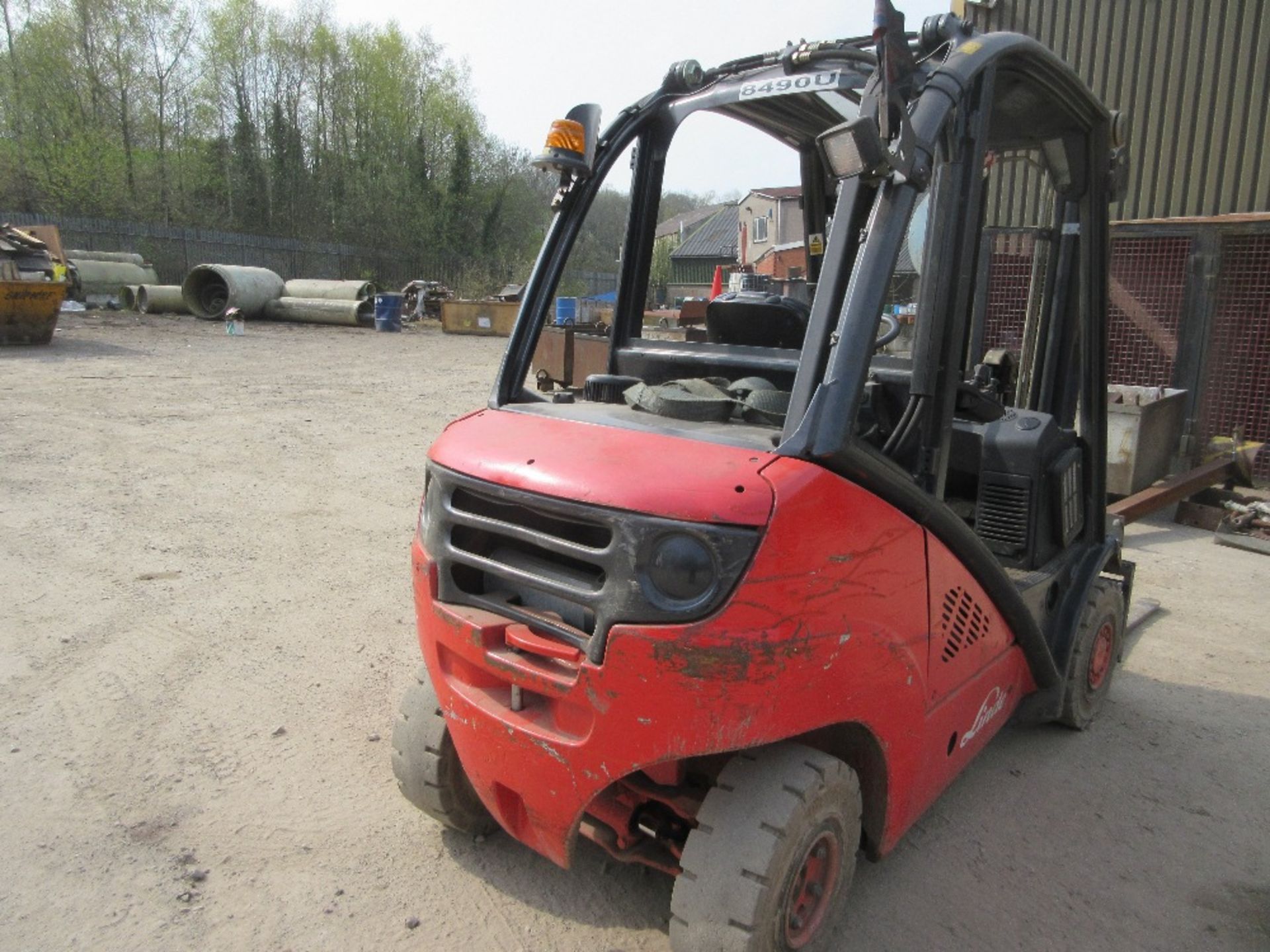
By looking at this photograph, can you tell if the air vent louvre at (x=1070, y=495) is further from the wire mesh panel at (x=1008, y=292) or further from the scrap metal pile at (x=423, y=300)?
the scrap metal pile at (x=423, y=300)

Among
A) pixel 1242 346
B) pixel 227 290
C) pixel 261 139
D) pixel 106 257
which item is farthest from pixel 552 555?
pixel 261 139

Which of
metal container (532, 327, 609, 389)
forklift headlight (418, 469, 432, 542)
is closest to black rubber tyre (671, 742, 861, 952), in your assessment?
forklift headlight (418, 469, 432, 542)

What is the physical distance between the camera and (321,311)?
27.1 metres

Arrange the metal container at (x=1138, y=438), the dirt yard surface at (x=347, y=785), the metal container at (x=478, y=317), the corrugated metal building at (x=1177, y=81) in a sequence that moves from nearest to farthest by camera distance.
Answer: the dirt yard surface at (x=347, y=785)
the metal container at (x=1138, y=438)
the corrugated metal building at (x=1177, y=81)
the metal container at (x=478, y=317)

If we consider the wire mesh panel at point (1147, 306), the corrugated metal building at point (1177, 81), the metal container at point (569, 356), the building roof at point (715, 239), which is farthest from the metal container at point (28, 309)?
the building roof at point (715, 239)

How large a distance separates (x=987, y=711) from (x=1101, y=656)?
1253 millimetres

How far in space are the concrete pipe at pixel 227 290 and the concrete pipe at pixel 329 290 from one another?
1.74 ft

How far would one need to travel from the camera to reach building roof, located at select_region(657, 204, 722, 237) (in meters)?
65.5

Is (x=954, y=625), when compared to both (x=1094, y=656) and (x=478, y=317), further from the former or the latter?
(x=478, y=317)

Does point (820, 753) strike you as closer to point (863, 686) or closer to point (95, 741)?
point (863, 686)

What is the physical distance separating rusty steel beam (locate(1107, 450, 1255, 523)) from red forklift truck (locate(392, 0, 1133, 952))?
4.36m

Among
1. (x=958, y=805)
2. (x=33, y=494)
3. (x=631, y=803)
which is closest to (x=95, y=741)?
(x=631, y=803)

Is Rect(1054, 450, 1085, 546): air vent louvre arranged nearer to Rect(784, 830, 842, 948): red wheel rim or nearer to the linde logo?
the linde logo

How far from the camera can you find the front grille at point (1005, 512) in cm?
354
